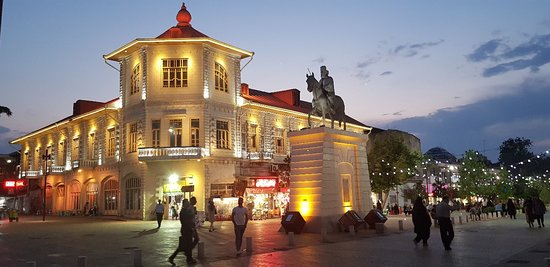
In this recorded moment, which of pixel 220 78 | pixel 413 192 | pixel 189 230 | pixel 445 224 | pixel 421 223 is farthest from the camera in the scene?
pixel 413 192

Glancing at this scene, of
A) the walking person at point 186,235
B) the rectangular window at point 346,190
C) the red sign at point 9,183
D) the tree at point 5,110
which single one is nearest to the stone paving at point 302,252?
the walking person at point 186,235

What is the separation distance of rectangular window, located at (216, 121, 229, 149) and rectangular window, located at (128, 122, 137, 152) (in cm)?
632

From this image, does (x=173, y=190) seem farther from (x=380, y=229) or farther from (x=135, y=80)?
(x=380, y=229)

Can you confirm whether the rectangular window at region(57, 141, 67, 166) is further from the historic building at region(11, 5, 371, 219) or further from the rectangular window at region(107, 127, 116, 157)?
the rectangular window at region(107, 127, 116, 157)

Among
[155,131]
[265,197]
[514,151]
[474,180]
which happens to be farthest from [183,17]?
[514,151]

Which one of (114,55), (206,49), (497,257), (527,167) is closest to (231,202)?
(206,49)

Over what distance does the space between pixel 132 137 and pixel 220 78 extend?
8.16 metres

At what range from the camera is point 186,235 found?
1185 cm

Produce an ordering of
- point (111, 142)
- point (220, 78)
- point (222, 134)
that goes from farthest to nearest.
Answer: point (111, 142) < point (220, 78) < point (222, 134)

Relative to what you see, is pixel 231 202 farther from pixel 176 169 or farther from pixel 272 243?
pixel 272 243

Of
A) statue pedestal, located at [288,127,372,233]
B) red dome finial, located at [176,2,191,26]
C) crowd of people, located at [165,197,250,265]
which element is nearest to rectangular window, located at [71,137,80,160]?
red dome finial, located at [176,2,191,26]

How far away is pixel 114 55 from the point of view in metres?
37.1

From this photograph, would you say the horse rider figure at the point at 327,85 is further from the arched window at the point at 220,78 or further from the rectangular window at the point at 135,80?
the rectangular window at the point at 135,80

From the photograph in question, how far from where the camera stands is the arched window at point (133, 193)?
113 feet
